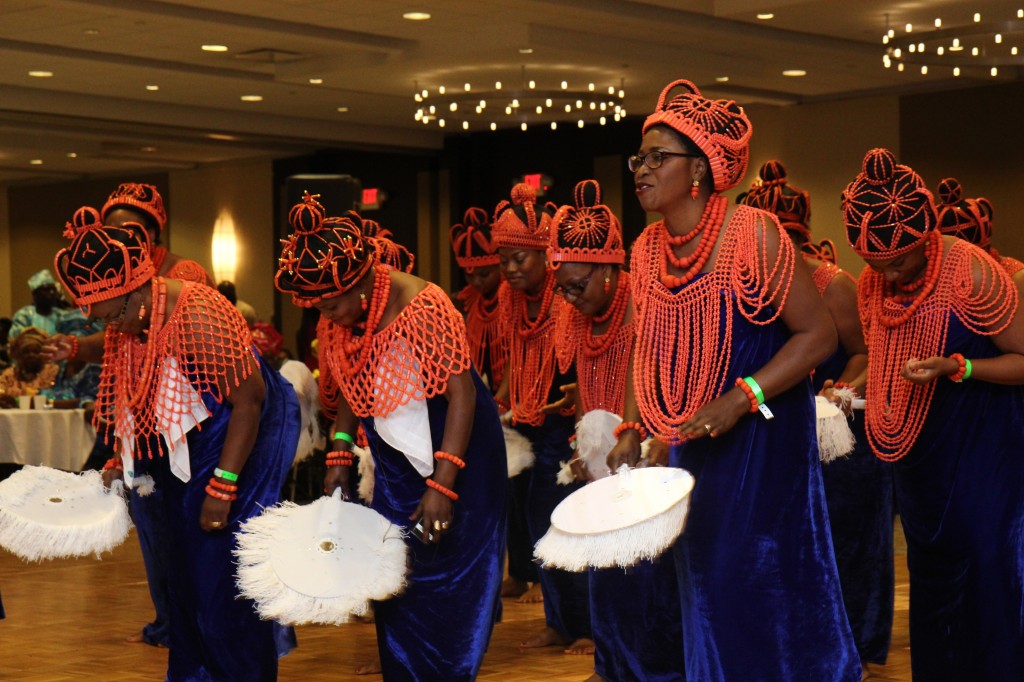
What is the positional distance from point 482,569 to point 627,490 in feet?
3.26

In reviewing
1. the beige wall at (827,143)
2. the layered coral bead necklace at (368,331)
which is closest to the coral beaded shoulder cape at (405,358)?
the layered coral bead necklace at (368,331)

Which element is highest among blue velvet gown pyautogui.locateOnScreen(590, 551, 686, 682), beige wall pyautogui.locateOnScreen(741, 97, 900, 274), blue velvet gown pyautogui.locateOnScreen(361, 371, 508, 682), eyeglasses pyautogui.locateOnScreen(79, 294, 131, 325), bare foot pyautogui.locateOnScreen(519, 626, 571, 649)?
beige wall pyautogui.locateOnScreen(741, 97, 900, 274)

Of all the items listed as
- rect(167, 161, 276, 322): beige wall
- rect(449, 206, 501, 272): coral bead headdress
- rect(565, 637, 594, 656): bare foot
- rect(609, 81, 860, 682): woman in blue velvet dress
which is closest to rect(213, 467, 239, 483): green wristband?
rect(609, 81, 860, 682): woman in blue velvet dress

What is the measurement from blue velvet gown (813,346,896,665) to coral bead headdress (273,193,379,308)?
2.14 m

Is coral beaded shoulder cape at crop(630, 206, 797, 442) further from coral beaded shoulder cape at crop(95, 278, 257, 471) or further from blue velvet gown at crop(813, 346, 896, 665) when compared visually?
blue velvet gown at crop(813, 346, 896, 665)

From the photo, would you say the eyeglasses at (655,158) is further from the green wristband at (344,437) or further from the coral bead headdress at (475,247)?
the coral bead headdress at (475,247)

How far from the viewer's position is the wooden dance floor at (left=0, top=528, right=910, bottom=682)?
5.58 meters

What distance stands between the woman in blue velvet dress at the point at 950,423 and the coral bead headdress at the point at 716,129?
90cm

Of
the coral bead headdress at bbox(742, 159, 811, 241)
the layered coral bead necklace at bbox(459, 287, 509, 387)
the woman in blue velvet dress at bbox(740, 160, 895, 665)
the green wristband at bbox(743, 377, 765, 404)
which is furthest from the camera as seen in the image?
the layered coral bead necklace at bbox(459, 287, 509, 387)

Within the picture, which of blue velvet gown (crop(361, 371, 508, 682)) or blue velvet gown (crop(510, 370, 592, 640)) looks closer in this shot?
blue velvet gown (crop(361, 371, 508, 682))

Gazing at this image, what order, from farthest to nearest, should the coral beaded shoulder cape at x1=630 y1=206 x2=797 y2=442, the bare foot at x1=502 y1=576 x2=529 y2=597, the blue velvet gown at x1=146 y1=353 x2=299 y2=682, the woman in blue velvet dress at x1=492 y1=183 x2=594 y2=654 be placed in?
the bare foot at x1=502 y1=576 x2=529 y2=597
the woman in blue velvet dress at x1=492 y1=183 x2=594 y2=654
the blue velvet gown at x1=146 y1=353 x2=299 y2=682
the coral beaded shoulder cape at x1=630 y1=206 x2=797 y2=442

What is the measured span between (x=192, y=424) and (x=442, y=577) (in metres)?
0.84

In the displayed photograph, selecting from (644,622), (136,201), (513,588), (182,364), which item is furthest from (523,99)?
(182,364)

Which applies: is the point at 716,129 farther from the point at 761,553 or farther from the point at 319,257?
the point at 319,257
